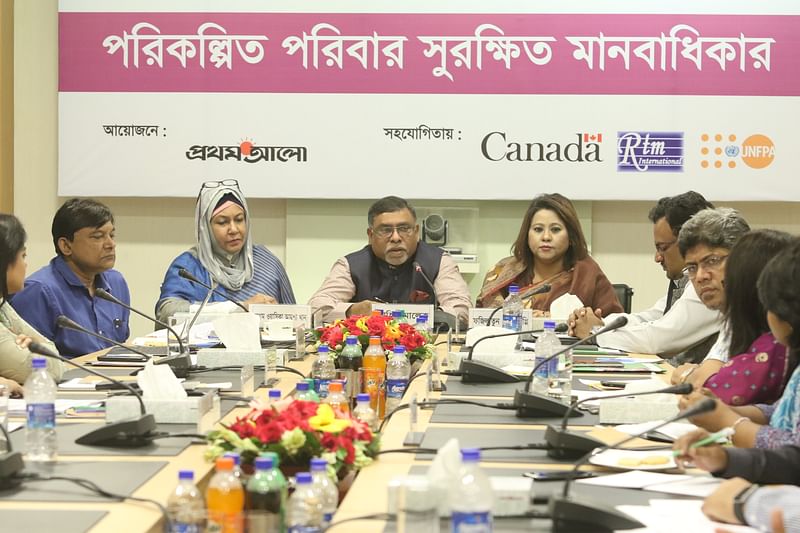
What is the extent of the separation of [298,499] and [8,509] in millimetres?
505

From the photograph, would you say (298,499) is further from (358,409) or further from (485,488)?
(358,409)

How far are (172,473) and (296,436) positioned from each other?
0.88ft

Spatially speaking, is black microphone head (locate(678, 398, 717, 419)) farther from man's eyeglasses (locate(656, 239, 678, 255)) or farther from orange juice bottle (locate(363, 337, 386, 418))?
man's eyeglasses (locate(656, 239, 678, 255))

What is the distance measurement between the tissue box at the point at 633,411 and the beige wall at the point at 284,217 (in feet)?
10.9

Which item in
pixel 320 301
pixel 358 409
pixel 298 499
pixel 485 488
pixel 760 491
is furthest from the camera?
pixel 320 301

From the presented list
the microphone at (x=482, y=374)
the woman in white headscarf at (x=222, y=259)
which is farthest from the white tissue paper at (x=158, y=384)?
the woman in white headscarf at (x=222, y=259)

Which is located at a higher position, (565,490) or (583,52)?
(583,52)

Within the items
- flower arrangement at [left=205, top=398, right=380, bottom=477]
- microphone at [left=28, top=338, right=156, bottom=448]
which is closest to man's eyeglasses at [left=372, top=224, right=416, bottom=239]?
microphone at [left=28, top=338, right=156, bottom=448]

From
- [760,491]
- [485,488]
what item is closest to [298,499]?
[485,488]

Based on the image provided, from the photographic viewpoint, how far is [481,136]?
5.61m

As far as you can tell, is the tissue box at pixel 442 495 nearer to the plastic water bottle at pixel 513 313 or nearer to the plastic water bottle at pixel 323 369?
the plastic water bottle at pixel 323 369

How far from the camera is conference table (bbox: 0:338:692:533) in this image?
5.29ft

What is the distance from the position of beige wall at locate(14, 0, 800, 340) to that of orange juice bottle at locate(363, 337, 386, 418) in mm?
2566

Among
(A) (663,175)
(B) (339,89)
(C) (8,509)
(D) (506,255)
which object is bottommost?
Result: (C) (8,509)
